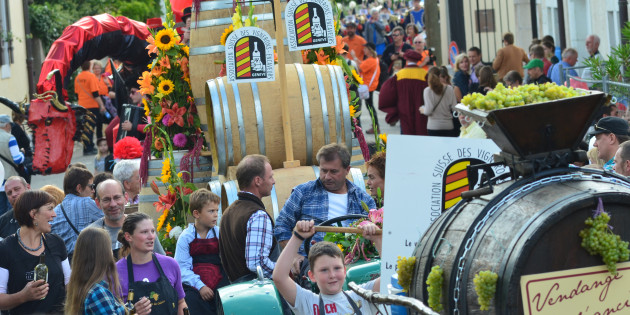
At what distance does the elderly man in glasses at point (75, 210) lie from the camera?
827 centimetres

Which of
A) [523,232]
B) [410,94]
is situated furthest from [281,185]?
[410,94]

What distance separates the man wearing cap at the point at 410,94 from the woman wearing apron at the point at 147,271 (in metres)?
10.3

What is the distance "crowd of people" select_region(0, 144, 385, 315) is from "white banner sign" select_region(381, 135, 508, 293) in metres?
0.63

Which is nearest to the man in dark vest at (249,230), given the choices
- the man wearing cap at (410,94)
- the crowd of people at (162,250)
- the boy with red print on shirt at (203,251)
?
the crowd of people at (162,250)

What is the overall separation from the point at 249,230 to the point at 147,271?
70cm

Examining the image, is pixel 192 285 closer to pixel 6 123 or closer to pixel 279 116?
pixel 279 116

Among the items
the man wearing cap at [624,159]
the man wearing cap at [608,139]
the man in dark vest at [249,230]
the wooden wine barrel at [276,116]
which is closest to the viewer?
the man in dark vest at [249,230]

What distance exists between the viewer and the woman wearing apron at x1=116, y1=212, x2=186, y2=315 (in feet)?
21.0

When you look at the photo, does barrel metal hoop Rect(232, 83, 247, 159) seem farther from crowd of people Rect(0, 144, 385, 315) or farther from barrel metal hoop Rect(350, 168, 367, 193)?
crowd of people Rect(0, 144, 385, 315)

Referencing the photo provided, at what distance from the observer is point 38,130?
15.5 meters

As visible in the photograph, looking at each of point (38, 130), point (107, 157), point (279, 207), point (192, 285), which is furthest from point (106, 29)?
point (192, 285)

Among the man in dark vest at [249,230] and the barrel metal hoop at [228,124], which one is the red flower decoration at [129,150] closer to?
the barrel metal hoop at [228,124]

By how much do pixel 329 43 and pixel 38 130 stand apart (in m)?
7.26

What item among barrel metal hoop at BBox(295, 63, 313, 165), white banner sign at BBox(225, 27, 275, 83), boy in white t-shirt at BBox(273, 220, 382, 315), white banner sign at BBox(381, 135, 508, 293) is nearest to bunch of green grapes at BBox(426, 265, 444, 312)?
white banner sign at BBox(381, 135, 508, 293)
